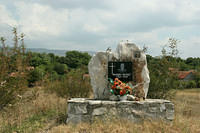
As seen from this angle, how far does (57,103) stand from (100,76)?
8.88 ft

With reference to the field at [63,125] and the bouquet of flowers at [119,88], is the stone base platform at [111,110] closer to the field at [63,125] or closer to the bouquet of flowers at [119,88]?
the field at [63,125]

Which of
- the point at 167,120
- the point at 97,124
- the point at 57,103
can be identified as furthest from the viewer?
the point at 57,103

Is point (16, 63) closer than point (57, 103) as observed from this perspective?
Yes

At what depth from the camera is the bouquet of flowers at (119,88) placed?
239 inches

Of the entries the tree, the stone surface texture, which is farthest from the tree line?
the tree

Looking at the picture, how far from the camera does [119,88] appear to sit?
6.07m

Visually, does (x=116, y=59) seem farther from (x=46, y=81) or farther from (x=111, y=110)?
(x=46, y=81)

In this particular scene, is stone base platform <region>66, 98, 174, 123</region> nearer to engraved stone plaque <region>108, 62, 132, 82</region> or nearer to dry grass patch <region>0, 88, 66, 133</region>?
dry grass patch <region>0, 88, 66, 133</region>

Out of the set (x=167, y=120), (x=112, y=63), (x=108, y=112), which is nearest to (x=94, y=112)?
(x=108, y=112)

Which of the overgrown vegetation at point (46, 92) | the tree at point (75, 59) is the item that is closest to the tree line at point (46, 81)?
the overgrown vegetation at point (46, 92)

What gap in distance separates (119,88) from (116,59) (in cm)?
104

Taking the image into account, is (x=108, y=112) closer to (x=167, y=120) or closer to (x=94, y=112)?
(x=94, y=112)

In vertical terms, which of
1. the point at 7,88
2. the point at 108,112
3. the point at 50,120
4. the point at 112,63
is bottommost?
the point at 50,120

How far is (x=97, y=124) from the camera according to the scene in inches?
215
